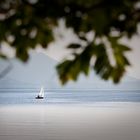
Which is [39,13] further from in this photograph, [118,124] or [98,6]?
[118,124]

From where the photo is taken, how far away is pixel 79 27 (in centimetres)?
103

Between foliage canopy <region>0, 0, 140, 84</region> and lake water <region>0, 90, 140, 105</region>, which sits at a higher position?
lake water <region>0, 90, 140, 105</region>

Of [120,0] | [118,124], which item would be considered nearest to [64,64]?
[120,0]

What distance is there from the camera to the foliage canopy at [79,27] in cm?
93

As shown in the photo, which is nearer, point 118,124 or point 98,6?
point 98,6

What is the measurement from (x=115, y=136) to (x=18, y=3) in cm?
1119

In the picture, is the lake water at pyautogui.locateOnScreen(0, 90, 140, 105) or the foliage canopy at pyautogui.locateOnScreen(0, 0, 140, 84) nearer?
the foliage canopy at pyautogui.locateOnScreen(0, 0, 140, 84)

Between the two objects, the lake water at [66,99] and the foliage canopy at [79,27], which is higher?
the lake water at [66,99]

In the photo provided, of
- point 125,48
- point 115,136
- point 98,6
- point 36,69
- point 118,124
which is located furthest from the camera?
point 36,69

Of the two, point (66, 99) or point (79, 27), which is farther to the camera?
point (66, 99)

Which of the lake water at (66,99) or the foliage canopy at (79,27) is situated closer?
the foliage canopy at (79,27)

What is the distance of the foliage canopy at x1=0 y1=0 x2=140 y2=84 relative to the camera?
935 mm

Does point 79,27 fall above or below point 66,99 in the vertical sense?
below

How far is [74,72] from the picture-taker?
1.09m
